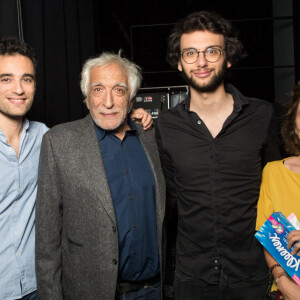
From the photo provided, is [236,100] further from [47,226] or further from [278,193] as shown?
[47,226]

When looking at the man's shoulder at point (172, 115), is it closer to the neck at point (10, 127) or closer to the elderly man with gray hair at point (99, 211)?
the elderly man with gray hair at point (99, 211)

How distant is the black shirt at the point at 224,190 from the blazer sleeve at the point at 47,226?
1.75 ft

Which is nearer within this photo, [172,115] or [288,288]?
[288,288]

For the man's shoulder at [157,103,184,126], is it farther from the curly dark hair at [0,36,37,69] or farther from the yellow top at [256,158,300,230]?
the curly dark hair at [0,36,37,69]

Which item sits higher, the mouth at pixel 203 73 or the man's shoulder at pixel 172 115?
the mouth at pixel 203 73

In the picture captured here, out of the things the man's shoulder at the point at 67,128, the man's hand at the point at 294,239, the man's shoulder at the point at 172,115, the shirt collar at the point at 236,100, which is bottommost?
the man's hand at the point at 294,239

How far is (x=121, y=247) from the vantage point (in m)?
1.48

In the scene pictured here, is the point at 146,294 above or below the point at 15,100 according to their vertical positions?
below

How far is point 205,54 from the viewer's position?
157cm

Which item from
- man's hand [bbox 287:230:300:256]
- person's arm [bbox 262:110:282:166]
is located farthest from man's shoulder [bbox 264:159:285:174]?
man's hand [bbox 287:230:300:256]

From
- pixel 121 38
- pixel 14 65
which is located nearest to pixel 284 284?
pixel 14 65

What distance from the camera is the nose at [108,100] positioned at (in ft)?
5.21

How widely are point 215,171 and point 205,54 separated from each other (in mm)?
522

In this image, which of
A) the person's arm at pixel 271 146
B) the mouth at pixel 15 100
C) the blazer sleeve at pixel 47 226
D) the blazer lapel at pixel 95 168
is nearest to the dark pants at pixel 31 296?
the blazer sleeve at pixel 47 226
